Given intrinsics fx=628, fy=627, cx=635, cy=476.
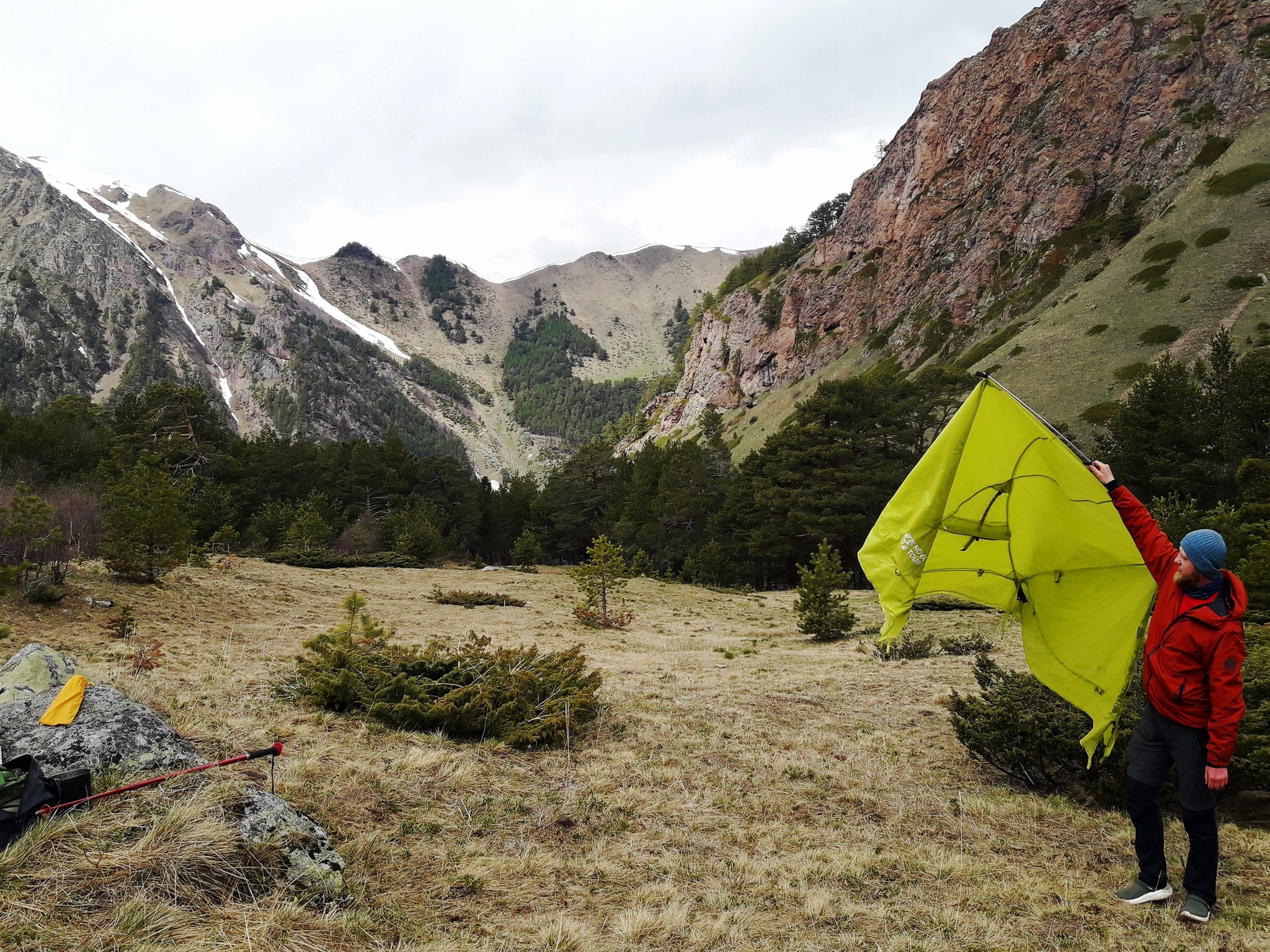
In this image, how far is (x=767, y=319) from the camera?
99.9m

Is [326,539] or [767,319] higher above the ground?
[767,319]

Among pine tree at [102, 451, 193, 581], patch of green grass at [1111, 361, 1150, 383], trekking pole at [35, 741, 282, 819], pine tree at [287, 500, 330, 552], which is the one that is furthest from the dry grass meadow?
patch of green grass at [1111, 361, 1150, 383]

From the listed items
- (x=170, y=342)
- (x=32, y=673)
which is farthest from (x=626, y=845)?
(x=170, y=342)

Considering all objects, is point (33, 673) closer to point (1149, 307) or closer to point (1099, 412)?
point (1099, 412)

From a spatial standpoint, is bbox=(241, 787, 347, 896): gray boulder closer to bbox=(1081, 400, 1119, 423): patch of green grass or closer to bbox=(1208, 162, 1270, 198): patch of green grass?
bbox=(1081, 400, 1119, 423): patch of green grass

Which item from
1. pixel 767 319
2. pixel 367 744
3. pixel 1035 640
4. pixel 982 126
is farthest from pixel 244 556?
pixel 982 126

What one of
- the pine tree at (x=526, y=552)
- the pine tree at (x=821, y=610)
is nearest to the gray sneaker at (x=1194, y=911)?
the pine tree at (x=821, y=610)

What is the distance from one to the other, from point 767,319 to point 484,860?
10171 cm

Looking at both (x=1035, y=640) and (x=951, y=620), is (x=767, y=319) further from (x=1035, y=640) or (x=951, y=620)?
(x=1035, y=640)

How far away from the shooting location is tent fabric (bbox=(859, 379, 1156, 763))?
4715mm

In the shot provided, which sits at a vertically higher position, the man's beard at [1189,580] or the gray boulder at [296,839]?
the man's beard at [1189,580]

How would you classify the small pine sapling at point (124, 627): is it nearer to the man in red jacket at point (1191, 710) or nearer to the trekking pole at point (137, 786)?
the trekking pole at point (137, 786)

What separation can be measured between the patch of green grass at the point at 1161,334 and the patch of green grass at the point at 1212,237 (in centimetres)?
938

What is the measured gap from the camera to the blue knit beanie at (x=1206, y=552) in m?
3.78
